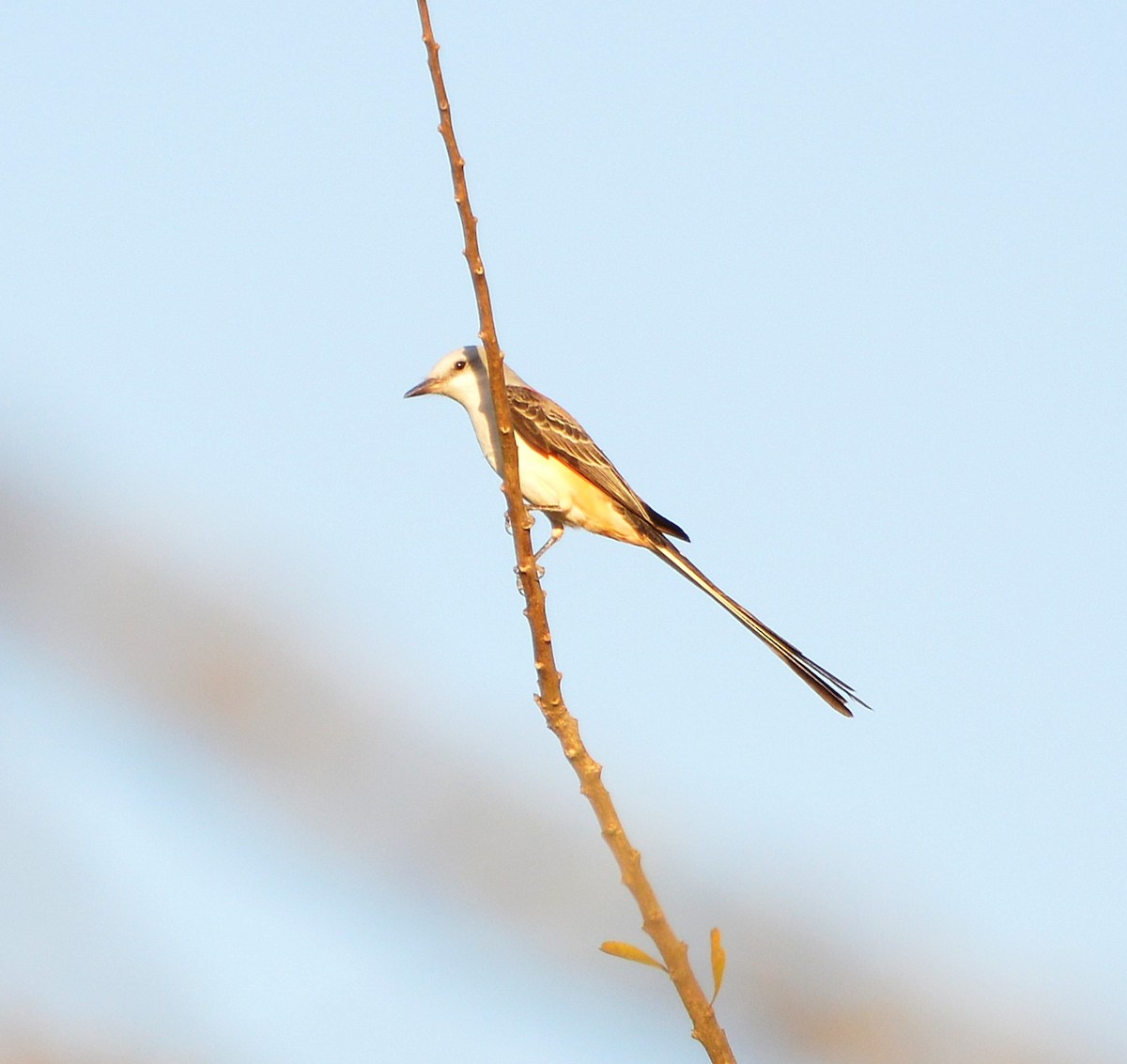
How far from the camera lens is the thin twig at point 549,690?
7.49 ft

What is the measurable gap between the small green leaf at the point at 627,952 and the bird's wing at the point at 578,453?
341 centimetres

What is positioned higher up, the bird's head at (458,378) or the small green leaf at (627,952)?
the bird's head at (458,378)

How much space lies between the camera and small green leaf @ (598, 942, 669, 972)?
2367 mm

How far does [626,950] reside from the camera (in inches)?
93.6

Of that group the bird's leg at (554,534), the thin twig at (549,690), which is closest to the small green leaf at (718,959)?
the thin twig at (549,690)

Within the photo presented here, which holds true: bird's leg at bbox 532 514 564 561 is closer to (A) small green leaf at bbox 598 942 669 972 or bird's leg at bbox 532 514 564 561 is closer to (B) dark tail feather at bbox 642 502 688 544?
(B) dark tail feather at bbox 642 502 688 544

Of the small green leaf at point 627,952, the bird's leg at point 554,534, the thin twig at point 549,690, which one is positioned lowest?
the small green leaf at point 627,952

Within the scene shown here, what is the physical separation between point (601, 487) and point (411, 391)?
958 millimetres

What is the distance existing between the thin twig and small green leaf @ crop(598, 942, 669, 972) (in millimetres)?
33

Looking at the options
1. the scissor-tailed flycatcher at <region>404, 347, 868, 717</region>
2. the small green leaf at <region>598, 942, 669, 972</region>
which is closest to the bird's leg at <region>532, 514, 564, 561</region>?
the scissor-tailed flycatcher at <region>404, 347, 868, 717</region>

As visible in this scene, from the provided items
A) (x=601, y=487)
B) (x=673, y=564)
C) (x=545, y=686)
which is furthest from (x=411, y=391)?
(x=545, y=686)

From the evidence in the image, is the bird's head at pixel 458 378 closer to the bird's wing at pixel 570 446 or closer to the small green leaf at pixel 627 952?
the bird's wing at pixel 570 446

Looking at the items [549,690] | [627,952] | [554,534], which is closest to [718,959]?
[627,952]

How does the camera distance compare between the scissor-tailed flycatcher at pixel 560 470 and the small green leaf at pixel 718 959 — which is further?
the scissor-tailed flycatcher at pixel 560 470
